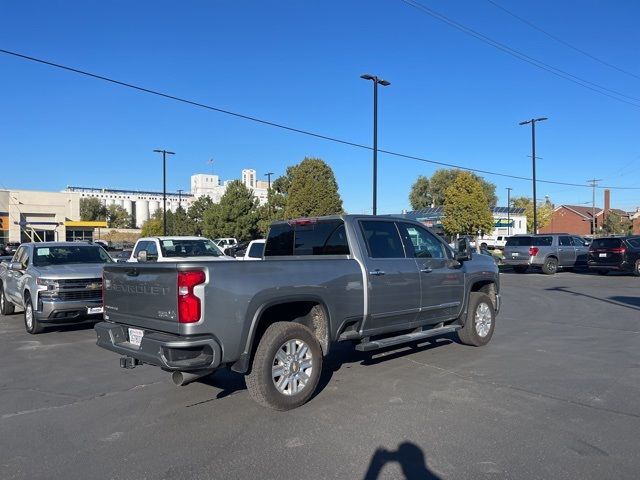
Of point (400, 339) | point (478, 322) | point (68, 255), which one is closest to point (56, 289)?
point (68, 255)

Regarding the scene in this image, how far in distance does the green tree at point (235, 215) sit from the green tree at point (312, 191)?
576 cm

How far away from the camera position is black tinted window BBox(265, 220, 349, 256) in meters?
6.69

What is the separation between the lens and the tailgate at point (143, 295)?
4.92m

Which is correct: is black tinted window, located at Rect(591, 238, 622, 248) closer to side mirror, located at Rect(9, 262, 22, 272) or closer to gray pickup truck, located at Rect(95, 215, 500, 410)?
gray pickup truck, located at Rect(95, 215, 500, 410)

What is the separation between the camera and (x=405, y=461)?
13.7 feet

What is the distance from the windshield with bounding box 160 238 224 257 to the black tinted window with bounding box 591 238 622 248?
17.5 m

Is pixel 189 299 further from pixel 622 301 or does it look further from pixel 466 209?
Result: pixel 466 209

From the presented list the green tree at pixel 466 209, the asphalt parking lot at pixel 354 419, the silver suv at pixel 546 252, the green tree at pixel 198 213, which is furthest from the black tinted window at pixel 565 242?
the green tree at pixel 198 213

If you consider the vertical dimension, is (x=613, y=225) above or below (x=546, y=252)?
above

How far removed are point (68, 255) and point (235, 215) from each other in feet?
113

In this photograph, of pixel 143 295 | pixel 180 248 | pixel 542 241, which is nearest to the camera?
pixel 143 295

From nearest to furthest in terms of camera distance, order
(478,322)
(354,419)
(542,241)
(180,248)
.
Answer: (354,419), (478,322), (180,248), (542,241)

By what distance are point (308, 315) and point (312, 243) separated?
1.36 meters

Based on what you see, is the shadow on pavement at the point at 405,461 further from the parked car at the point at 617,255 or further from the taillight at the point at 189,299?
the parked car at the point at 617,255
